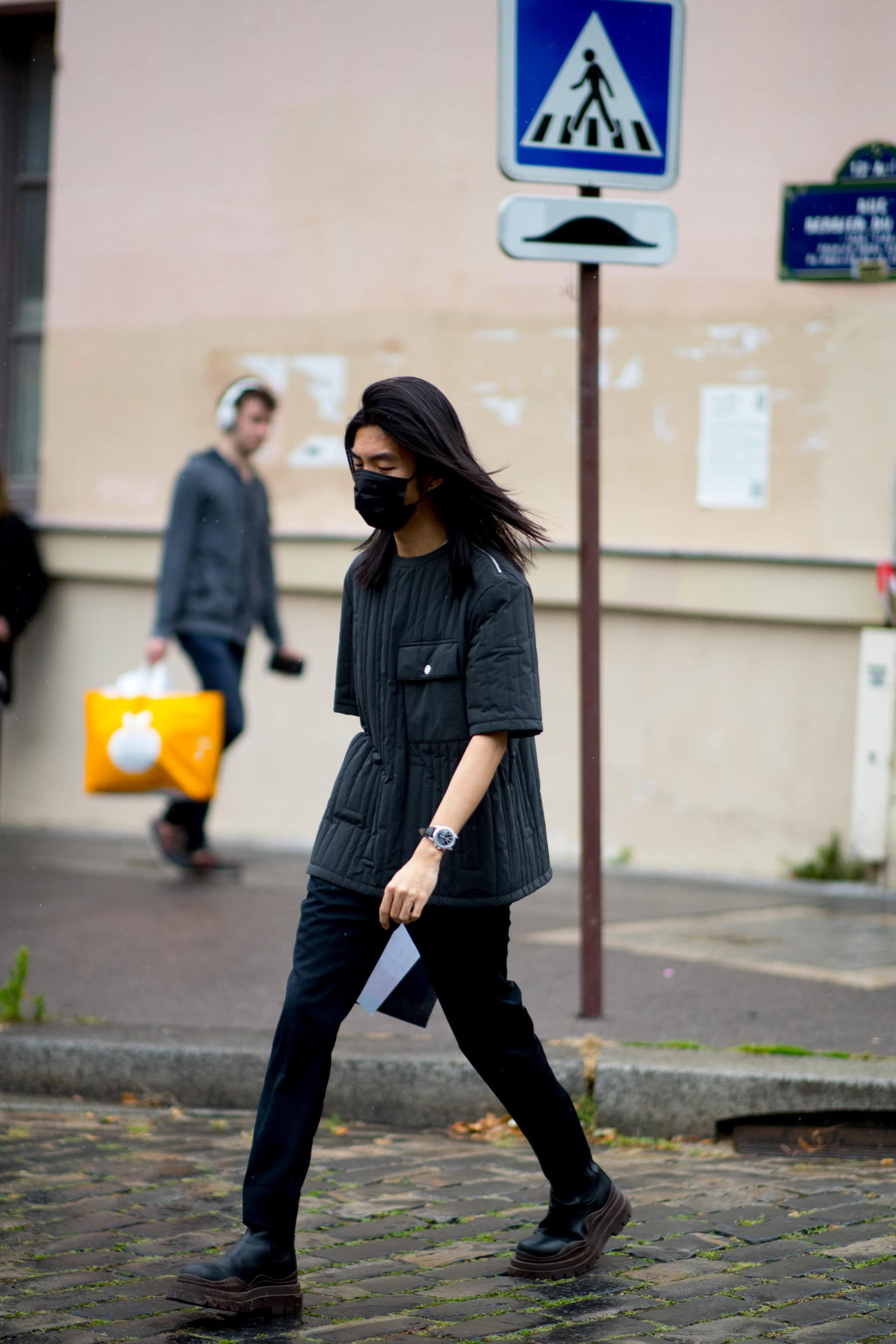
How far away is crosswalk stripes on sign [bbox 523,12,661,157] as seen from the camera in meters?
5.25

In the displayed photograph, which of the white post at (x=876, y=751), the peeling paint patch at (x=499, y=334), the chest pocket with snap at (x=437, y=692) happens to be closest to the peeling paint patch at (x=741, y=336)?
the peeling paint patch at (x=499, y=334)

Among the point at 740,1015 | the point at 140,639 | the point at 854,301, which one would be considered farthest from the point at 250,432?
the point at 740,1015

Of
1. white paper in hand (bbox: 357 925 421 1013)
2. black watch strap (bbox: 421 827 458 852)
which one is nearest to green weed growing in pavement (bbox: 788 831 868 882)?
white paper in hand (bbox: 357 925 421 1013)

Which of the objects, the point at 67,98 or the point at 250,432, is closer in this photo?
the point at 250,432

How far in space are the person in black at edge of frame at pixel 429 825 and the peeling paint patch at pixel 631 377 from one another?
15.0ft

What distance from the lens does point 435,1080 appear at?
5.03 meters

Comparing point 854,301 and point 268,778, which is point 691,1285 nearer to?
point 854,301

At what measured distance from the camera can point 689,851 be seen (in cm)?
819

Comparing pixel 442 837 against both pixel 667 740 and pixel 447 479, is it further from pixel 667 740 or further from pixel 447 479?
pixel 667 740

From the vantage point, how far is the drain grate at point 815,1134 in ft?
15.6

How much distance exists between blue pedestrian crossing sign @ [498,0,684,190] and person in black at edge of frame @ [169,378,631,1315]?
184 cm

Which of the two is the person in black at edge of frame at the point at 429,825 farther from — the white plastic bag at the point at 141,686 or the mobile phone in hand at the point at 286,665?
the mobile phone in hand at the point at 286,665

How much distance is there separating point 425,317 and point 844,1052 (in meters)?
4.77

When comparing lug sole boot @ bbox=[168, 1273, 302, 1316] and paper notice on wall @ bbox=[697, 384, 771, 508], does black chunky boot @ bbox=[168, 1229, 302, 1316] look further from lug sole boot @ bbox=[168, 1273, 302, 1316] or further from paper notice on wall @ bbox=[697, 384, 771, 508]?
paper notice on wall @ bbox=[697, 384, 771, 508]
